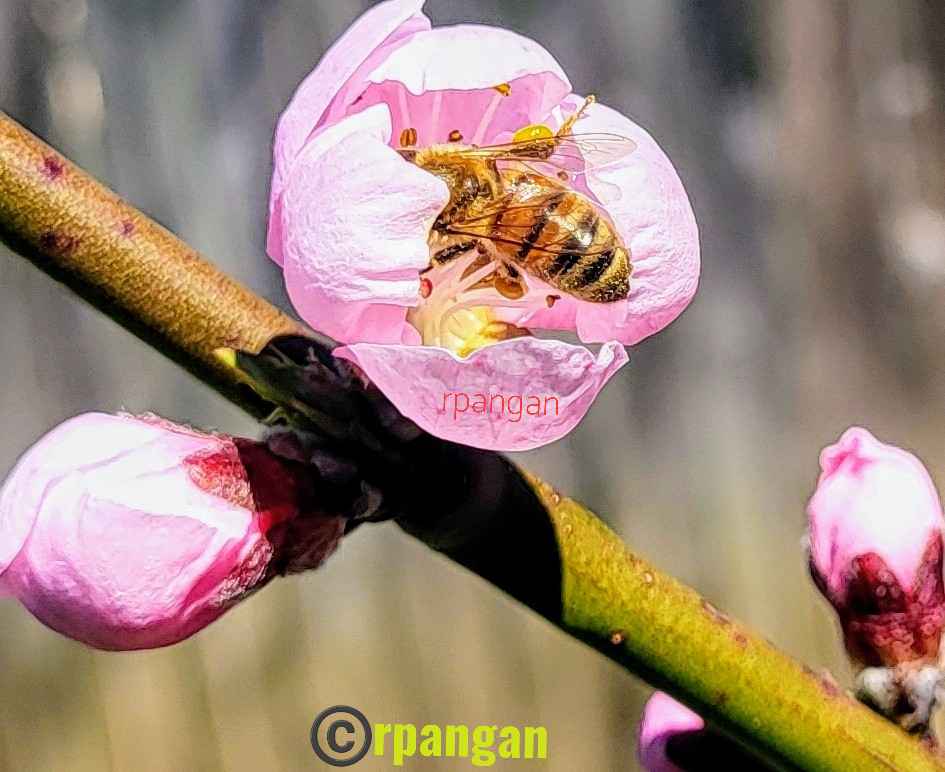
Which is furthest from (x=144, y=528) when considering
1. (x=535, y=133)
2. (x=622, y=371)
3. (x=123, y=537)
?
(x=622, y=371)

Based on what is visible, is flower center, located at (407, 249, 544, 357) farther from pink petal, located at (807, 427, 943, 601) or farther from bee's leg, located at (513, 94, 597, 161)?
pink petal, located at (807, 427, 943, 601)

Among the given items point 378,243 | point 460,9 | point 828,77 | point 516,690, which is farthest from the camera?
point 828,77

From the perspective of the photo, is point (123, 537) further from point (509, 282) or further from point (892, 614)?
point (892, 614)

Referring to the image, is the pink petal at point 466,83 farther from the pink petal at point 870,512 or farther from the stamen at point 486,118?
the pink petal at point 870,512

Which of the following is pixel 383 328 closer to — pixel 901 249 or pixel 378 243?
pixel 378 243

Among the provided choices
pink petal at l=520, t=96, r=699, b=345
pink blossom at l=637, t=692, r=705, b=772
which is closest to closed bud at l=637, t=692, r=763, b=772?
pink blossom at l=637, t=692, r=705, b=772

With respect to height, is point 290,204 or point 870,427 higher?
point 290,204

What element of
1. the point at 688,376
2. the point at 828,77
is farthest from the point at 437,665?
the point at 828,77
